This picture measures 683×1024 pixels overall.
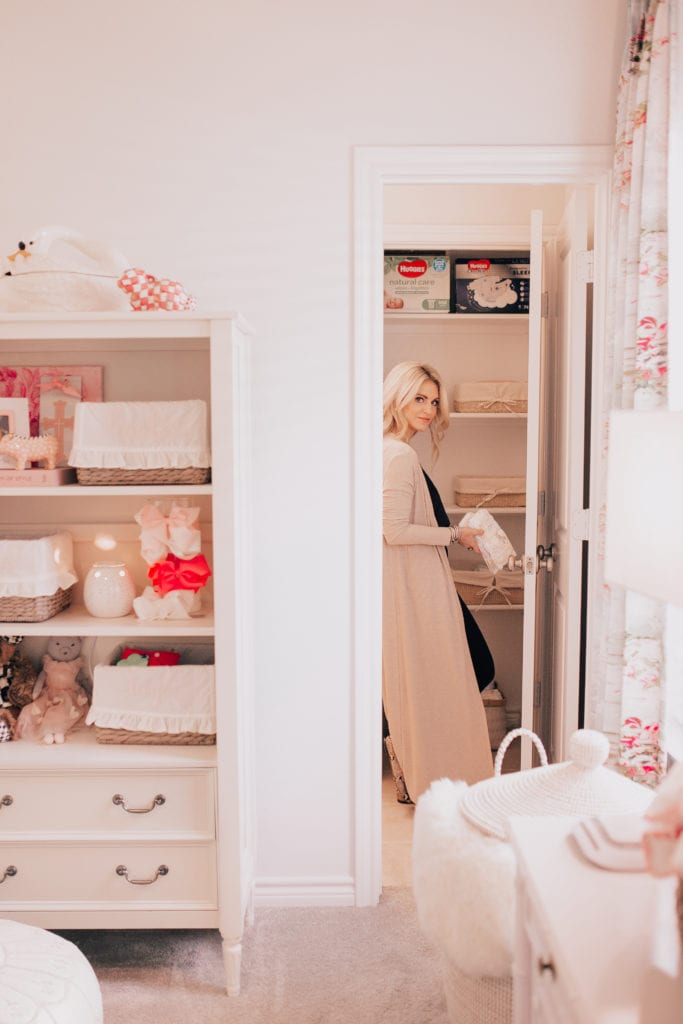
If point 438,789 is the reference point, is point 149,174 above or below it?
above

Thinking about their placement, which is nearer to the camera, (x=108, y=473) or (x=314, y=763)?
(x=108, y=473)

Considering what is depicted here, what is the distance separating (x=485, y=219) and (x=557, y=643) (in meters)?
1.75

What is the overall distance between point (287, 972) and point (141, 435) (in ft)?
4.65

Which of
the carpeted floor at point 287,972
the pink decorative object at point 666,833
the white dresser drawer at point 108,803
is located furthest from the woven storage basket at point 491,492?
the pink decorative object at point 666,833

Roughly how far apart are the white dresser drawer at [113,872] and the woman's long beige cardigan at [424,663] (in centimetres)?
114

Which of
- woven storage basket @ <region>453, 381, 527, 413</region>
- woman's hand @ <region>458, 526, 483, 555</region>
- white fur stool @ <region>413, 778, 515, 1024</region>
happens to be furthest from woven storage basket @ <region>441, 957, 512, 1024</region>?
woven storage basket @ <region>453, 381, 527, 413</region>

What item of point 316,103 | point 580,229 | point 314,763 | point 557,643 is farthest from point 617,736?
point 316,103

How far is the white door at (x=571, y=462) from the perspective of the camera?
2.43 m

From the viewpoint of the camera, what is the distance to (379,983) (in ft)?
6.88

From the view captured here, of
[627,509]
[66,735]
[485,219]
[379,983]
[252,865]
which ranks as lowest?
[379,983]

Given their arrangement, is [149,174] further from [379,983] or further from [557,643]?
[379,983]

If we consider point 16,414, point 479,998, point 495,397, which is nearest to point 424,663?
point 495,397

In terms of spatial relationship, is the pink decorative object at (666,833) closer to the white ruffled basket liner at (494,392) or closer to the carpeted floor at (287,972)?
the carpeted floor at (287,972)

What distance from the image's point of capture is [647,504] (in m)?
1.18
